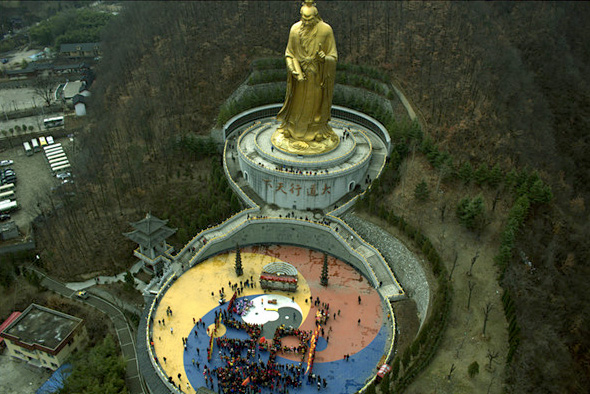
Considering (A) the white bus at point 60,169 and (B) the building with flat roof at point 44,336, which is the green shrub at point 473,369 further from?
(A) the white bus at point 60,169

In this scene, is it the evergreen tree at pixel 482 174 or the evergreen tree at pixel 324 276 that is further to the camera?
the evergreen tree at pixel 482 174

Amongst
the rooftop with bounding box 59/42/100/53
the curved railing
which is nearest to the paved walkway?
the curved railing

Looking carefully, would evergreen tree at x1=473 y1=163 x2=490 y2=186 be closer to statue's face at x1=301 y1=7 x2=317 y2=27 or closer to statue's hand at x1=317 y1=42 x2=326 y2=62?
statue's hand at x1=317 y1=42 x2=326 y2=62

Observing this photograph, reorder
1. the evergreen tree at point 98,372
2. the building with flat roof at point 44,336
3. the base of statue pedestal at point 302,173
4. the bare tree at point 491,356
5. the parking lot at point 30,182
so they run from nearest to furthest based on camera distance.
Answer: the bare tree at point 491,356 → the evergreen tree at point 98,372 → the building with flat roof at point 44,336 → the base of statue pedestal at point 302,173 → the parking lot at point 30,182

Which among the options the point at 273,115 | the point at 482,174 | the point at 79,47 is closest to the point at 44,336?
the point at 273,115

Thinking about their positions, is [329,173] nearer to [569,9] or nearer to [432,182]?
[432,182]

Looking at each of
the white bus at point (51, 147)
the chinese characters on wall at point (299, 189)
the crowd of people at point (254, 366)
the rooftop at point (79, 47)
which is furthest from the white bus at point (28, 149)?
the crowd of people at point (254, 366)
